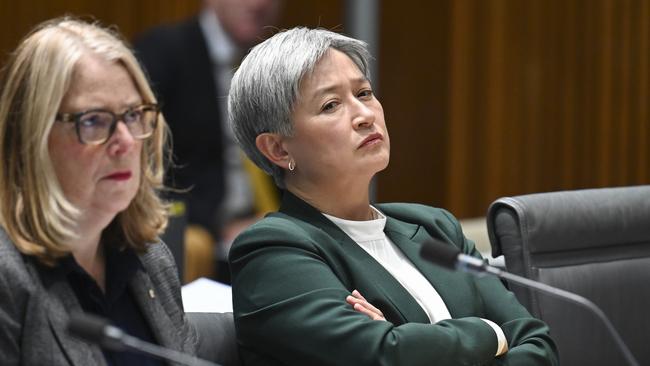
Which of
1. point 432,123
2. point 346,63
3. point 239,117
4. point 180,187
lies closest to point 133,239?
point 239,117

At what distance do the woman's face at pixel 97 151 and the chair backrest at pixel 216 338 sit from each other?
14.9 inches

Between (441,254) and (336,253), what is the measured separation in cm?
48

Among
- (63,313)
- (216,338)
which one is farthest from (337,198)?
Result: (63,313)

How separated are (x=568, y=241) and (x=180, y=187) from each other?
1.86 m

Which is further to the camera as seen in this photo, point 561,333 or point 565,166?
point 565,166

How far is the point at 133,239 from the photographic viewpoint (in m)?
2.31

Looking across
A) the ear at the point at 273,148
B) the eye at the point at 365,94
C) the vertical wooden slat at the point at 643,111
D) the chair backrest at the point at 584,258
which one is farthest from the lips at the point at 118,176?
the vertical wooden slat at the point at 643,111

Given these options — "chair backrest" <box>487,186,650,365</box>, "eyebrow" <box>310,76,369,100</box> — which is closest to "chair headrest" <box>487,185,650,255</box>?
"chair backrest" <box>487,186,650,365</box>

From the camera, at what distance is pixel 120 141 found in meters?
2.14

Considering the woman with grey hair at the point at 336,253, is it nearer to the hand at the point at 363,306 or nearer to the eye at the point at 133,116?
the hand at the point at 363,306

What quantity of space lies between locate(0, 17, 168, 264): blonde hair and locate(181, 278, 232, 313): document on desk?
30.6 inches

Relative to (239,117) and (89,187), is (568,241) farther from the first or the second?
(89,187)

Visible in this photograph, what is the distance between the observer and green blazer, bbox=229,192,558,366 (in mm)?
2314

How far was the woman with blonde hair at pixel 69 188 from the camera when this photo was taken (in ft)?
6.73
